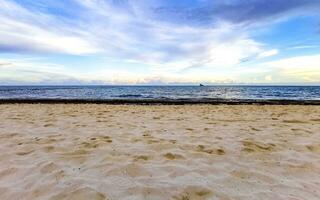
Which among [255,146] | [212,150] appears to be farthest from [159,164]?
[255,146]

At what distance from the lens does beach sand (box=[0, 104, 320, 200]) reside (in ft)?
10.5

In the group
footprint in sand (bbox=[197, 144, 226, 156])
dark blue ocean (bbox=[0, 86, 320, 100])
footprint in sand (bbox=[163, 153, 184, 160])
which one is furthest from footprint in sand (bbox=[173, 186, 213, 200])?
dark blue ocean (bbox=[0, 86, 320, 100])

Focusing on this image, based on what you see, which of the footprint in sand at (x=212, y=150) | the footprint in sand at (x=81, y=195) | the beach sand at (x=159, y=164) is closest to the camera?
the footprint in sand at (x=81, y=195)

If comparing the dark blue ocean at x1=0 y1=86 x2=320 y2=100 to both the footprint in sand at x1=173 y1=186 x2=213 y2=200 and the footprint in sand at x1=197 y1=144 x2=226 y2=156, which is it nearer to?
the footprint in sand at x1=197 y1=144 x2=226 y2=156

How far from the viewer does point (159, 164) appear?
4.19 meters

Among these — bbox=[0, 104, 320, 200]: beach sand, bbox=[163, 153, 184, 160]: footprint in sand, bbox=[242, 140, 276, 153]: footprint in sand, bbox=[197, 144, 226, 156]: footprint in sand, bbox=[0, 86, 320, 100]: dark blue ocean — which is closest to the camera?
bbox=[0, 104, 320, 200]: beach sand

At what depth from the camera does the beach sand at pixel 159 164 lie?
3.21 meters

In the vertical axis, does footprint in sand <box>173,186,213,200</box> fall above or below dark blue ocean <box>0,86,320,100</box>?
above

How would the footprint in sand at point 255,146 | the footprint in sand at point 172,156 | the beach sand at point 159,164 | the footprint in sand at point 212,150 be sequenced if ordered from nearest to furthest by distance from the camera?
the beach sand at point 159,164, the footprint in sand at point 172,156, the footprint in sand at point 212,150, the footprint in sand at point 255,146

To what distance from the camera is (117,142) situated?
18.4ft

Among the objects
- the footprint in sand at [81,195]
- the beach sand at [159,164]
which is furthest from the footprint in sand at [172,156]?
the footprint in sand at [81,195]

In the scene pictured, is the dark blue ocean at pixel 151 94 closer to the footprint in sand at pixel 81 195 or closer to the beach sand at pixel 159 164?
the beach sand at pixel 159 164

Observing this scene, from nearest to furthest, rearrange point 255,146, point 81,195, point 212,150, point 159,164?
point 81,195 → point 159,164 → point 212,150 → point 255,146

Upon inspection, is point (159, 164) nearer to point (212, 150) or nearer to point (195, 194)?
point (195, 194)
